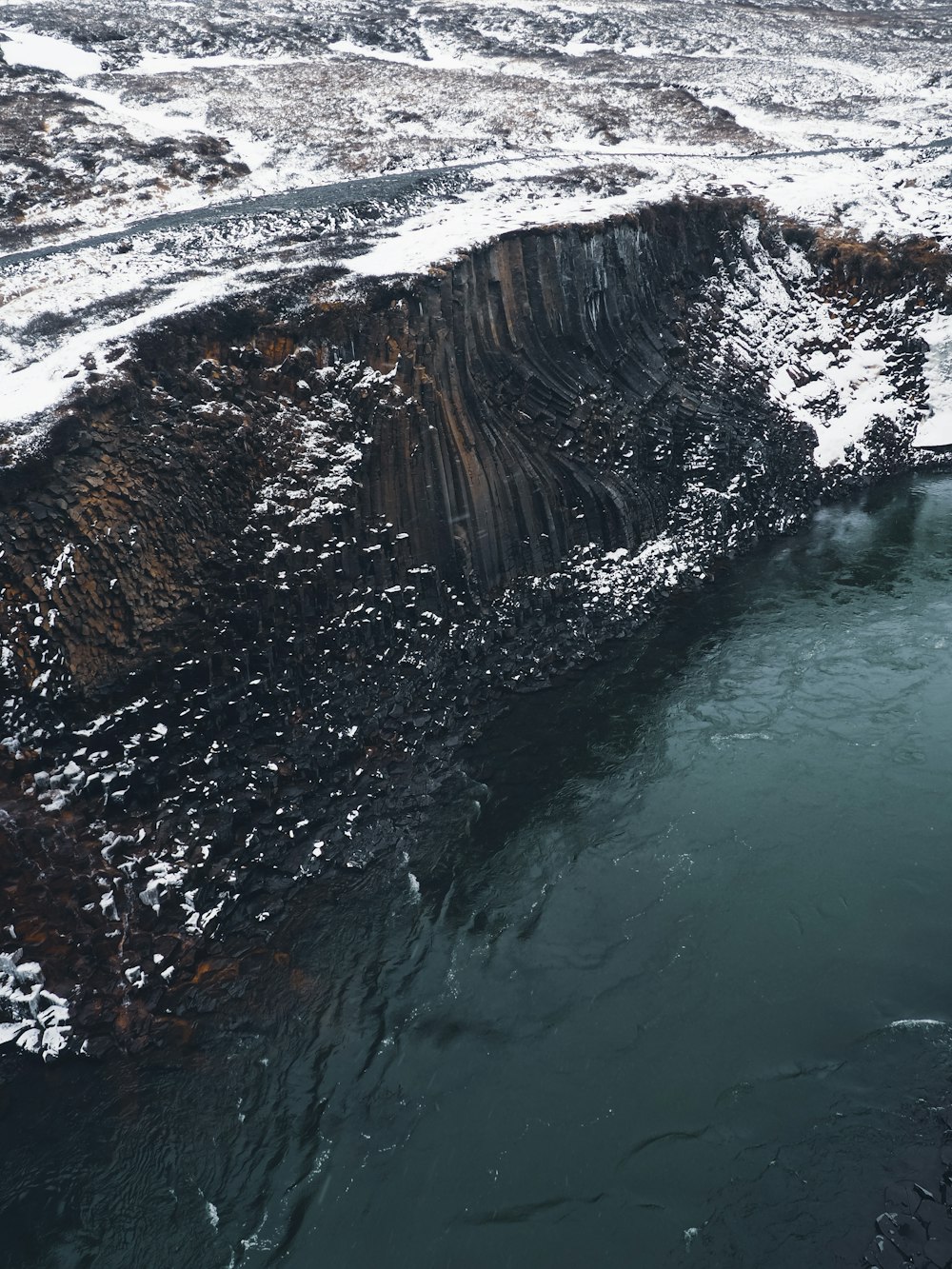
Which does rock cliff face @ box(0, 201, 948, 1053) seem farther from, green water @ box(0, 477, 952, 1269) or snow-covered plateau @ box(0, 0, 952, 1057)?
green water @ box(0, 477, 952, 1269)

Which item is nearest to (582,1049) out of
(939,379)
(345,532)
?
(345,532)

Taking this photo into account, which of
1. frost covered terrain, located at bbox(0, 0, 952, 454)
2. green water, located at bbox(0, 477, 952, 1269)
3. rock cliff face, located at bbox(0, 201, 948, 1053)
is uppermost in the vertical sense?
frost covered terrain, located at bbox(0, 0, 952, 454)

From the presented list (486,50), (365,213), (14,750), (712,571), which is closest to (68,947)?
(14,750)

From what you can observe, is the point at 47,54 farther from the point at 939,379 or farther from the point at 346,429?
the point at 939,379

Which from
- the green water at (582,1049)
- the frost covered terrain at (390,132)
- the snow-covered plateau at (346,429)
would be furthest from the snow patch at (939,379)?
the green water at (582,1049)

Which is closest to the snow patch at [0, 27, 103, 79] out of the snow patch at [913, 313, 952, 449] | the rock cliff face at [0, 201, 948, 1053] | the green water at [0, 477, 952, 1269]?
the rock cliff face at [0, 201, 948, 1053]

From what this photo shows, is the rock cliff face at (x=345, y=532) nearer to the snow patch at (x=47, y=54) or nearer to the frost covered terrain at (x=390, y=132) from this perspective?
the frost covered terrain at (x=390, y=132)

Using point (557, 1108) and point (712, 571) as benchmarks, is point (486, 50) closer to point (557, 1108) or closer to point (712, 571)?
point (712, 571)
